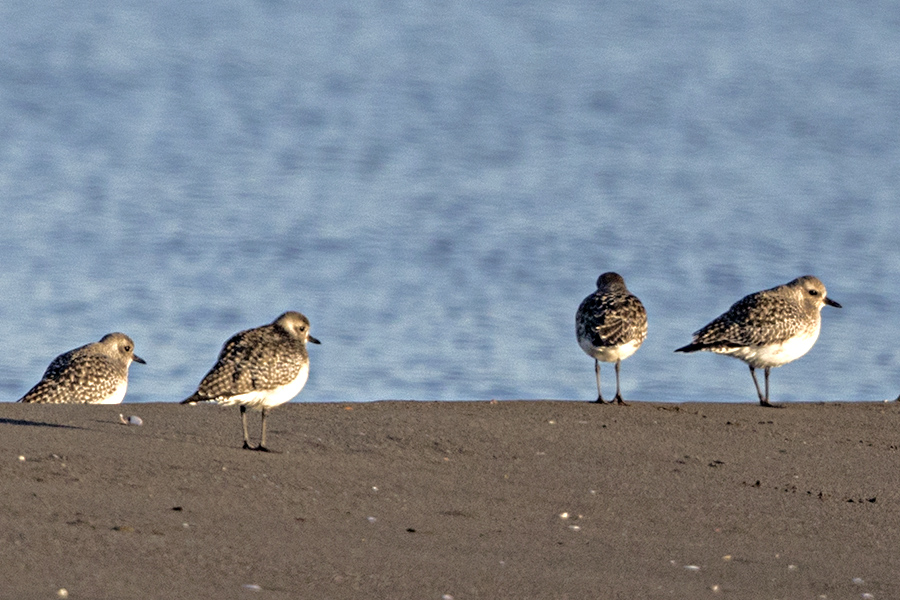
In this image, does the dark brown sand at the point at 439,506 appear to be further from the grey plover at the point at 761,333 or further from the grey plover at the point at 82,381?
the grey plover at the point at 761,333

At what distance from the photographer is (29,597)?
19.5ft

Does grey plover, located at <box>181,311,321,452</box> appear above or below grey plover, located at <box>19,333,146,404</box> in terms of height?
below

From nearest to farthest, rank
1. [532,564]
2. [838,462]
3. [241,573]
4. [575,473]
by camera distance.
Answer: [241,573]
[532,564]
[575,473]
[838,462]

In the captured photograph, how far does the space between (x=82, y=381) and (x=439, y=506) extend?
4488mm

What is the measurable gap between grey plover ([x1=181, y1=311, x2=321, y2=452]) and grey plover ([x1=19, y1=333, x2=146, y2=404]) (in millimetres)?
2374

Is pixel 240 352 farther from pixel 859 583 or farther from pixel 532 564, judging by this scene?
pixel 859 583

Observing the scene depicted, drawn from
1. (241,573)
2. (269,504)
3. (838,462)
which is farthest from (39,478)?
(838,462)

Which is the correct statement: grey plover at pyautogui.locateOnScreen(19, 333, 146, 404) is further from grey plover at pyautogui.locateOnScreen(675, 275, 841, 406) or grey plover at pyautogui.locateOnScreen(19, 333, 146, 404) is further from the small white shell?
grey plover at pyautogui.locateOnScreen(675, 275, 841, 406)

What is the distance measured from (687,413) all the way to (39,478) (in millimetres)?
5160

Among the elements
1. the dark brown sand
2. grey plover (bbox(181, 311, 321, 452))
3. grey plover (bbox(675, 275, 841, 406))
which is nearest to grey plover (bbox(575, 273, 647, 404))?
grey plover (bbox(675, 275, 841, 406))

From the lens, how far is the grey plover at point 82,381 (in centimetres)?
1127

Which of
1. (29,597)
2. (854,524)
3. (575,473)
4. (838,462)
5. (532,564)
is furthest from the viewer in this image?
(838,462)

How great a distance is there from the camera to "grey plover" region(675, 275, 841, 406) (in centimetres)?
1242

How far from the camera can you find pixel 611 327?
38.9 feet
